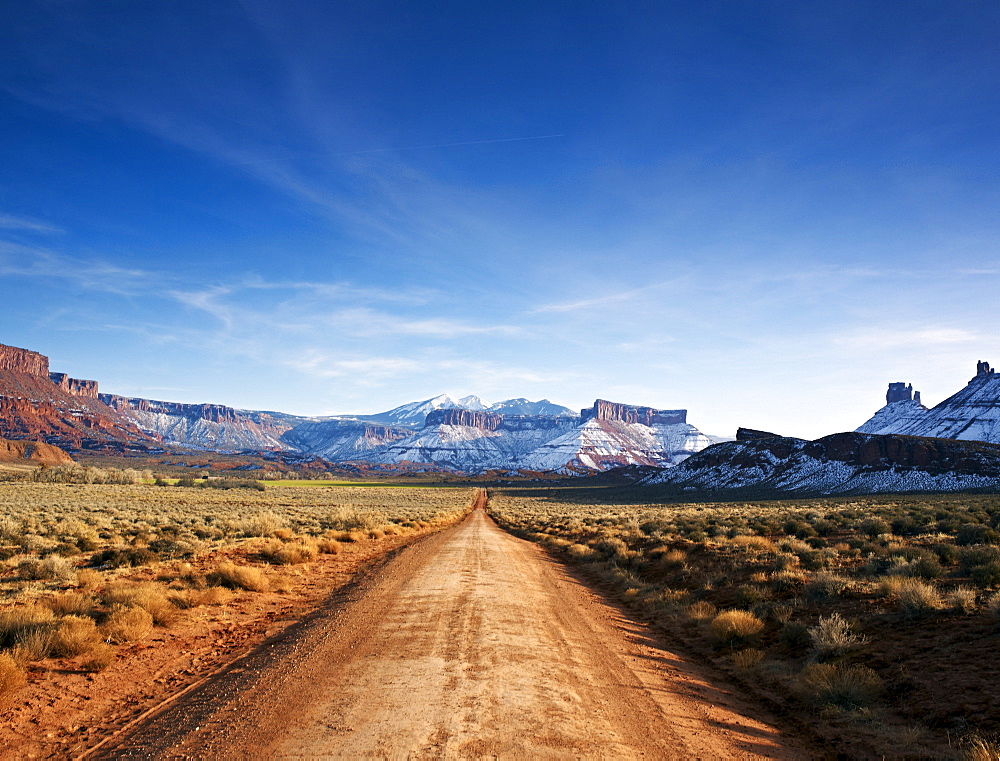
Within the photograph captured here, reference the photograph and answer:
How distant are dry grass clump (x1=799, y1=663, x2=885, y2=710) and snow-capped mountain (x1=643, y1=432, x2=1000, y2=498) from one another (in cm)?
8470

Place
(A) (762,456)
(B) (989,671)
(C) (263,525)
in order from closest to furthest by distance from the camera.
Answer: (B) (989,671), (C) (263,525), (A) (762,456)

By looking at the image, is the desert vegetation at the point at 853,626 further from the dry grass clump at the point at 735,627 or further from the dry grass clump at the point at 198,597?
the dry grass clump at the point at 198,597

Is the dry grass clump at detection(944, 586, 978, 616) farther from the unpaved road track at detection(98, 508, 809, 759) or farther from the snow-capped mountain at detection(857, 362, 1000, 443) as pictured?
the snow-capped mountain at detection(857, 362, 1000, 443)

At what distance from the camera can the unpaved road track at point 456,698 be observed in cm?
529

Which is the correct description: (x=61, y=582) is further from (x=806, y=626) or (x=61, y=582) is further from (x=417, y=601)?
(x=806, y=626)

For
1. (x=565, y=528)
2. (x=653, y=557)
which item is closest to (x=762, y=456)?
(x=565, y=528)

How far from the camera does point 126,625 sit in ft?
28.5

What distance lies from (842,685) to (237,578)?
12603 millimetres

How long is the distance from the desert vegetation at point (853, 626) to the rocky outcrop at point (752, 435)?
12725 centimetres

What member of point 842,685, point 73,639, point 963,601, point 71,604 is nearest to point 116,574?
point 71,604

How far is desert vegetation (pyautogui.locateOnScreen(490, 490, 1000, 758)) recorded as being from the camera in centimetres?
609

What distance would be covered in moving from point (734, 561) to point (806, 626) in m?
5.84

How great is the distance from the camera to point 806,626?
9047mm

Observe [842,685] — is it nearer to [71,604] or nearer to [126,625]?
[126,625]
